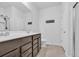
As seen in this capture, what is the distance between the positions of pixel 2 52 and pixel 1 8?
156cm

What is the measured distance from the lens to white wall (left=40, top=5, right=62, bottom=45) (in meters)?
4.63

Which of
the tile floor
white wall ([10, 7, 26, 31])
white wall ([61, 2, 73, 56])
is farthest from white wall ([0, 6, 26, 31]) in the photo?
white wall ([61, 2, 73, 56])

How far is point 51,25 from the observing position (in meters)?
4.82

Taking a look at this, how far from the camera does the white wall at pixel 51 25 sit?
463cm

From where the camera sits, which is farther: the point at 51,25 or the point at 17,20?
the point at 51,25

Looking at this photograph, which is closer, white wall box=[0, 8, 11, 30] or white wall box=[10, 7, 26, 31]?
white wall box=[0, 8, 11, 30]

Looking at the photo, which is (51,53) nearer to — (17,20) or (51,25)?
(17,20)

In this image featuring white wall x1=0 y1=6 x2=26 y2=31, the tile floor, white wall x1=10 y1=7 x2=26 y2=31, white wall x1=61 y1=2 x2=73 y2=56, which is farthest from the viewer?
the tile floor

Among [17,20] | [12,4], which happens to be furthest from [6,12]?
[17,20]

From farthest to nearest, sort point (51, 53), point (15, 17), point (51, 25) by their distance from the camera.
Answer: point (51, 25), point (51, 53), point (15, 17)

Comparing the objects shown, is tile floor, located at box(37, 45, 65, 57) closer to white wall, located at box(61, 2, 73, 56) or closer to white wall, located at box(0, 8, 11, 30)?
white wall, located at box(61, 2, 73, 56)

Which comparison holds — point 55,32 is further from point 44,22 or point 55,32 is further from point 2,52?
point 2,52

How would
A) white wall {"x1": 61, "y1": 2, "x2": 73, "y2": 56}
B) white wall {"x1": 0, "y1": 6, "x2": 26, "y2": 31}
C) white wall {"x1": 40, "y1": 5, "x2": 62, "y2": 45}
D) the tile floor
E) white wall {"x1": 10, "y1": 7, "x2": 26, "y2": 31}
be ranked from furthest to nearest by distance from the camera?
1. white wall {"x1": 40, "y1": 5, "x2": 62, "y2": 45}
2. the tile floor
3. white wall {"x1": 10, "y1": 7, "x2": 26, "y2": 31}
4. white wall {"x1": 0, "y1": 6, "x2": 26, "y2": 31}
5. white wall {"x1": 61, "y1": 2, "x2": 73, "y2": 56}

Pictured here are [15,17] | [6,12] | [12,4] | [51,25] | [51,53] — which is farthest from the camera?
[51,25]
